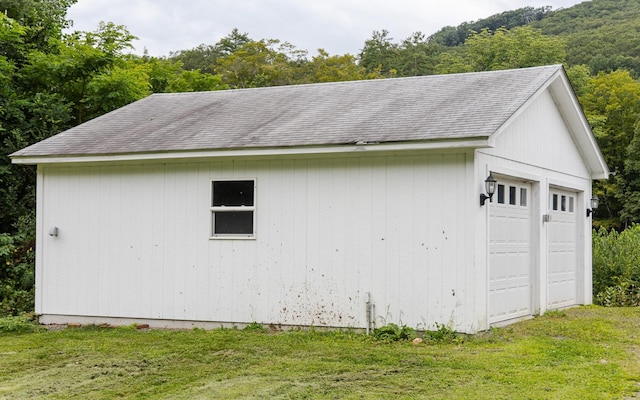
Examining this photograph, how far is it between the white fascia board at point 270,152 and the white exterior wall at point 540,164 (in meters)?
0.61

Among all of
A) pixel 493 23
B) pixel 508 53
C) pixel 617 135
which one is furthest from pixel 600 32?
pixel 617 135

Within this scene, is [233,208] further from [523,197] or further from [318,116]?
[523,197]

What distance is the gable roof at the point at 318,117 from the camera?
10625 mm

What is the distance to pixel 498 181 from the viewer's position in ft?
37.9

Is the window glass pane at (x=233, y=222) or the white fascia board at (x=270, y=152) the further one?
the window glass pane at (x=233, y=222)

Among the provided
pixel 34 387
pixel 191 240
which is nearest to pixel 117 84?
pixel 191 240

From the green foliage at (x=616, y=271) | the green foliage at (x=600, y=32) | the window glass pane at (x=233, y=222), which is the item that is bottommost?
the green foliage at (x=616, y=271)

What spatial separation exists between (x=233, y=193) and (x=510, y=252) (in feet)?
13.6

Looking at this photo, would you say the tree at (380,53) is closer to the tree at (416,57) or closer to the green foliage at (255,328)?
the tree at (416,57)

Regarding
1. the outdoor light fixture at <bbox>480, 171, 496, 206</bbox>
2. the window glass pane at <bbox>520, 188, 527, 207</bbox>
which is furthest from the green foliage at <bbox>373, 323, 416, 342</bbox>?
the window glass pane at <bbox>520, 188, 527, 207</bbox>

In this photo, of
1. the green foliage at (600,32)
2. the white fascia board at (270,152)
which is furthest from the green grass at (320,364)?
the green foliage at (600,32)

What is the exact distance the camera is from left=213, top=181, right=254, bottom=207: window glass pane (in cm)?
1159

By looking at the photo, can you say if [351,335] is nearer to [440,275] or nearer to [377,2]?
[440,275]

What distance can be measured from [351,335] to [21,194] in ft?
33.4
